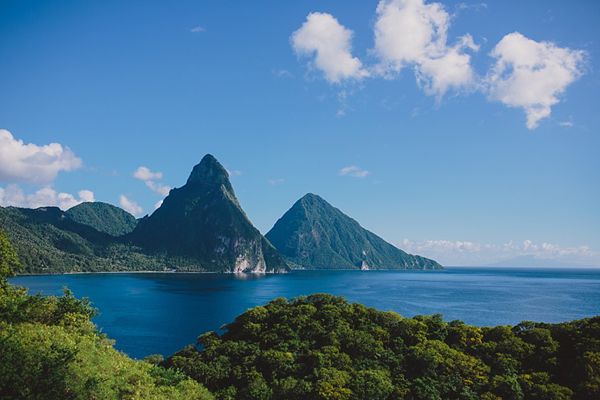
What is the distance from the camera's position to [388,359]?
29.9 metres

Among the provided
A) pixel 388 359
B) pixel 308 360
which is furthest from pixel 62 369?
pixel 388 359

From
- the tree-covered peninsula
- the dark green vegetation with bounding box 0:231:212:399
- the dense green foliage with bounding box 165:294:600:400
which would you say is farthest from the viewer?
the dense green foliage with bounding box 165:294:600:400

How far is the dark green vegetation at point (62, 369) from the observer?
1625cm

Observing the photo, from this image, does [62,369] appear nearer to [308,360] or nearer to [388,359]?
[308,360]

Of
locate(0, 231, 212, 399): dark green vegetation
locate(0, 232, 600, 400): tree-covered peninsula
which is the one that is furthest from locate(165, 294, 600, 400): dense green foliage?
locate(0, 231, 212, 399): dark green vegetation

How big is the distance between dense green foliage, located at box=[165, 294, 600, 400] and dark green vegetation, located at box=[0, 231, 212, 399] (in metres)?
5.38

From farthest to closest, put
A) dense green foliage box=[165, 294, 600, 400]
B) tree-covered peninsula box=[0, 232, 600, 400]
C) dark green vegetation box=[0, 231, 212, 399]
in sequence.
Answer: dense green foliage box=[165, 294, 600, 400] < tree-covered peninsula box=[0, 232, 600, 400] < dark green vegetation box=[0, 231, 212, 399]

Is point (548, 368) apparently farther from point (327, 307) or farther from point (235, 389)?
point (235, 389)

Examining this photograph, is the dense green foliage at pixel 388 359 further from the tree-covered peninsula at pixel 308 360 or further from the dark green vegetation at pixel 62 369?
the dark green vegetation at pixel 62 369

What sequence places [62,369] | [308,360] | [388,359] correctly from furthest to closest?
1. [388,359]
2. [308,360]
3. [62,369]

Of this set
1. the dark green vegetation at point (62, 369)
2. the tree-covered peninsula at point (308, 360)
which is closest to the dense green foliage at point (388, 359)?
the tree-covered peninsula at point (308, 360)

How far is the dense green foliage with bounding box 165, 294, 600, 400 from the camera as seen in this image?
83.1ft

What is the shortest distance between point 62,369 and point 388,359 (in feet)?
76.3

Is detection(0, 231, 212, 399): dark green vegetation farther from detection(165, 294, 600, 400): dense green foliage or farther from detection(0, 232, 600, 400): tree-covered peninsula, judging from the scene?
detection(165, 294, 600, 400): dense green foliage
